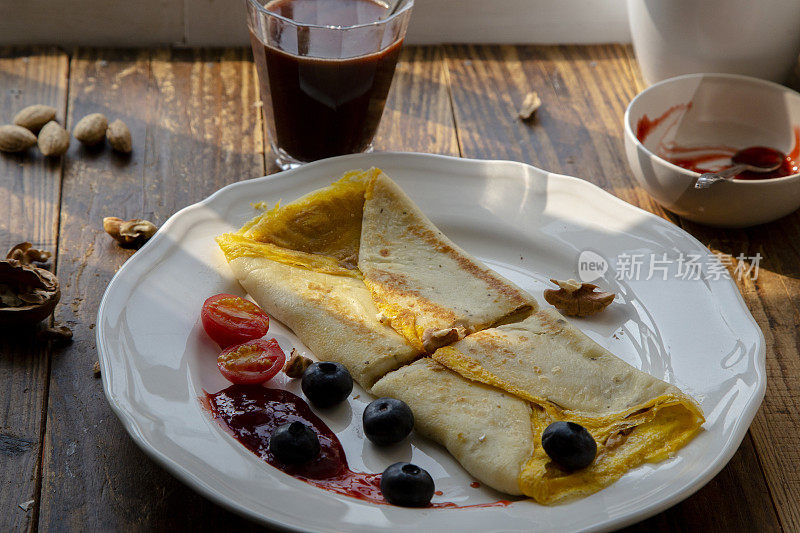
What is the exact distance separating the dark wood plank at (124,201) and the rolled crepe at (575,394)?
67cm

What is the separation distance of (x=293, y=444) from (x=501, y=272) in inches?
37.8

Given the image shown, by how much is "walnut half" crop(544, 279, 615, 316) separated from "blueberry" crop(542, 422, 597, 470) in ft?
1.89

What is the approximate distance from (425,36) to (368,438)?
87.2 inches

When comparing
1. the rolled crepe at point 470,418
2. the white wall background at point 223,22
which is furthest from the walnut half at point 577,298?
the white wall background at point 223,22

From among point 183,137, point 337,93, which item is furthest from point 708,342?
point 183,137

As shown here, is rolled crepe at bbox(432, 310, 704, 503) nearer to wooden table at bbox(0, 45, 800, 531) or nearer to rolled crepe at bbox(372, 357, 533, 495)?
rolled crepe at bbox(372, 357, 533, 495)

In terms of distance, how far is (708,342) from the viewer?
86.0 inches

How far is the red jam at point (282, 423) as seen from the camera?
1805 millimetres

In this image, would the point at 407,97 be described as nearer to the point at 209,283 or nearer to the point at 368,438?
the point at 209,283

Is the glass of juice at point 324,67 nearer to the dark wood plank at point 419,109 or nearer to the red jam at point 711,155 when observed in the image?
the dark wood plank at point 419,109

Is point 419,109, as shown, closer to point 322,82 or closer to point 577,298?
point 322,82

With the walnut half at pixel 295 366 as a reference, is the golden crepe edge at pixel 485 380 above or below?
above

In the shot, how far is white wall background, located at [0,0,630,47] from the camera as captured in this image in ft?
10.9

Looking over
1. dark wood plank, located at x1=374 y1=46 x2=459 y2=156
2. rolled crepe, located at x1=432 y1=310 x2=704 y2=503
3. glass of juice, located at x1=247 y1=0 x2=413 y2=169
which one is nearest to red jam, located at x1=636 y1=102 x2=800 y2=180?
dark wood plank, located at x1=374 y1=46 x2=459 y2=156
